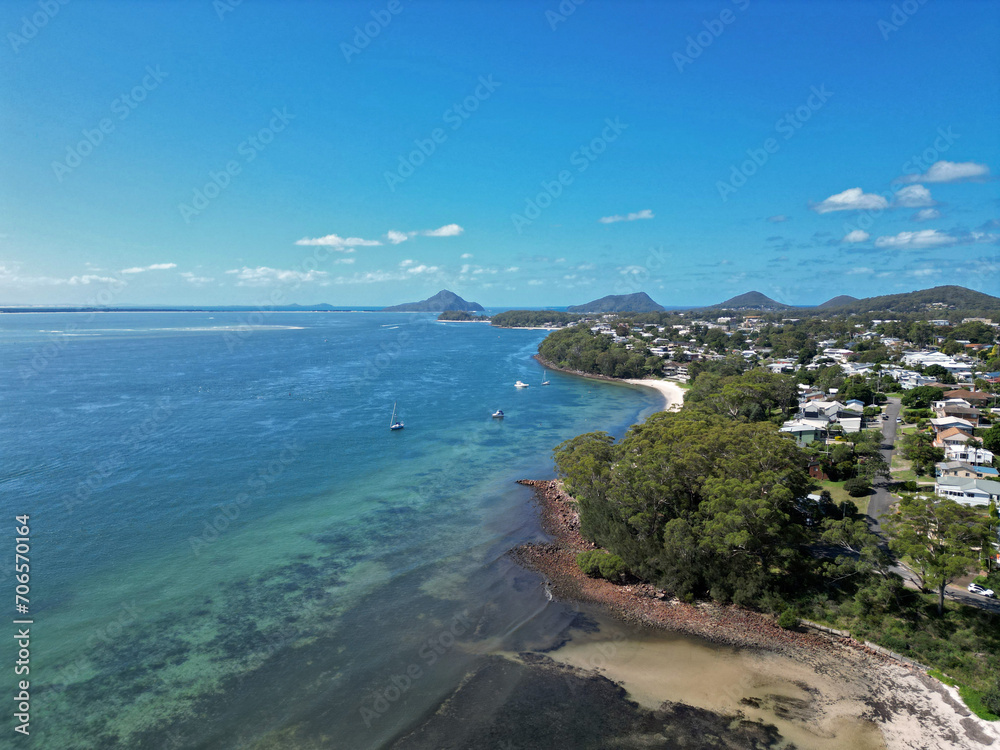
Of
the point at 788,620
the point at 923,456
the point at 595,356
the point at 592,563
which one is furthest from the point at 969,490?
the point at 595,356

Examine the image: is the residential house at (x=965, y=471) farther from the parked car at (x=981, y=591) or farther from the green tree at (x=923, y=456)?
the parked car at (x=981, y=591)

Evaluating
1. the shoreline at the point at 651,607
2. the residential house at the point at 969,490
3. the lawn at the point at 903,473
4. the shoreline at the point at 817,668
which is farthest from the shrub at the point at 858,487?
the shoreline at the point at 651,607

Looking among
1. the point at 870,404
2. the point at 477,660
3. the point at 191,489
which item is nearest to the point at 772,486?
the point at 477,660

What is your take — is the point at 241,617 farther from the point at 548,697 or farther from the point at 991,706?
the point at 991,706

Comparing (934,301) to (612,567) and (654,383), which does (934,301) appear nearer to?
(654,383)

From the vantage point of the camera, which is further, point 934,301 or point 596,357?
point 934,301

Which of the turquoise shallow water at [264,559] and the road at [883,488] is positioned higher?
the road at [883,488]
